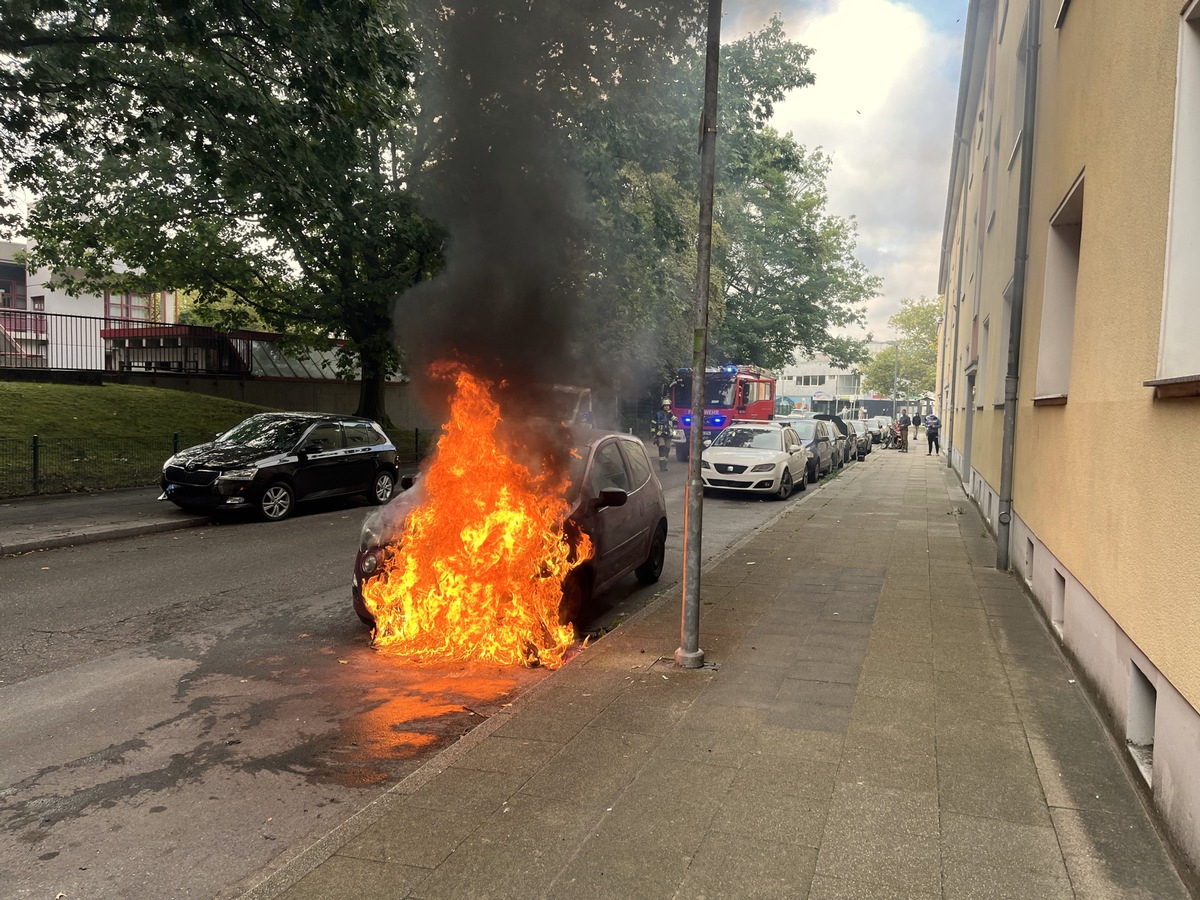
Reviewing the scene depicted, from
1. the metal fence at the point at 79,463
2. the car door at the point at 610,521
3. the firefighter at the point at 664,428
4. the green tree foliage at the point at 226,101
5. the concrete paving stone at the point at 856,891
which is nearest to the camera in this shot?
the concrete paving stone at the point at 856,891

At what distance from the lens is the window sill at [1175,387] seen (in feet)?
9.75

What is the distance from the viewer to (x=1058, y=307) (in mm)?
6953

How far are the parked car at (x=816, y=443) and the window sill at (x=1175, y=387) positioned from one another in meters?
16.0

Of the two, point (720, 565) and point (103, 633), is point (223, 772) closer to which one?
point (103, 633)

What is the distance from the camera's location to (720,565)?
8648 mm

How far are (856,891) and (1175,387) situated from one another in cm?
226

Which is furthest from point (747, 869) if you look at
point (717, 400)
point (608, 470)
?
point (717, 400)

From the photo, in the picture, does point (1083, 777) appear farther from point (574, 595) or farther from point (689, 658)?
point (574, 595)

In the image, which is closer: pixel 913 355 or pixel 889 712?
pixel 889 712

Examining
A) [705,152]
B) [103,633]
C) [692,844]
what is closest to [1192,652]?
[692,844]

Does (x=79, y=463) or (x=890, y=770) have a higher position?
(x=79, y=463)

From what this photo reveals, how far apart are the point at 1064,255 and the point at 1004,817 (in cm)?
541

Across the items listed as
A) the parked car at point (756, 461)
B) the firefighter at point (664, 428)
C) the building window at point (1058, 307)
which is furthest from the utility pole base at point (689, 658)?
the firefighter at point (664, 428)

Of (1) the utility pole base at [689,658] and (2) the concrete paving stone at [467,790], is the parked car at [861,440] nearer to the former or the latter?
(1) the utility pole base at [689,658]
